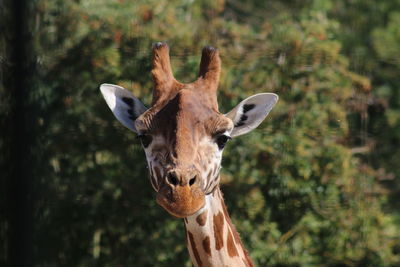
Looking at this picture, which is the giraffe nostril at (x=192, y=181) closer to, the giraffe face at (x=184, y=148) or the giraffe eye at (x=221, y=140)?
the giraffe face at (x=184, y=148)

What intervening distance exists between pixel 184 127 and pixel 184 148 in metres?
0.10

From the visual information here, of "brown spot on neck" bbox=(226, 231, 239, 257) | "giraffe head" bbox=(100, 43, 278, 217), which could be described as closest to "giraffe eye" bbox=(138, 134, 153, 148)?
"giraffe head" bbox=(100, 43, 278, 217)

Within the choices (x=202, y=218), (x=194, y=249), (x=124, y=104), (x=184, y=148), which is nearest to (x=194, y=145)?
(x=184, y=148)

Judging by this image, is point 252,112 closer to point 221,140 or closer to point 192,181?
point 221,140

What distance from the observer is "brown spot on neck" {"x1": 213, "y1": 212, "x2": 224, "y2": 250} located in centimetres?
262

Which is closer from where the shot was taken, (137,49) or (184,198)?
(184,198)

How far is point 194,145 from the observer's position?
2.45 m

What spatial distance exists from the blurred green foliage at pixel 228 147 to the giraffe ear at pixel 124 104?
1.18 metres

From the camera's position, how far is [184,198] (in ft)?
7.54

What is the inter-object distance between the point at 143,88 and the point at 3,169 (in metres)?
0.99

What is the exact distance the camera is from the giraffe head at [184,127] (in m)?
2.32

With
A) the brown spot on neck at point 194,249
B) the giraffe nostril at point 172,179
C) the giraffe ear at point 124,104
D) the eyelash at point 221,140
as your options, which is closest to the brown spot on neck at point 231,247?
the brown spot on neck at point 194,249

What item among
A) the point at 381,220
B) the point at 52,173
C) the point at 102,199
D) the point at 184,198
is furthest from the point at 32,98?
the point at 381,220

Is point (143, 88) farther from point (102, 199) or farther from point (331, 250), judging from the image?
point (331, 250)
